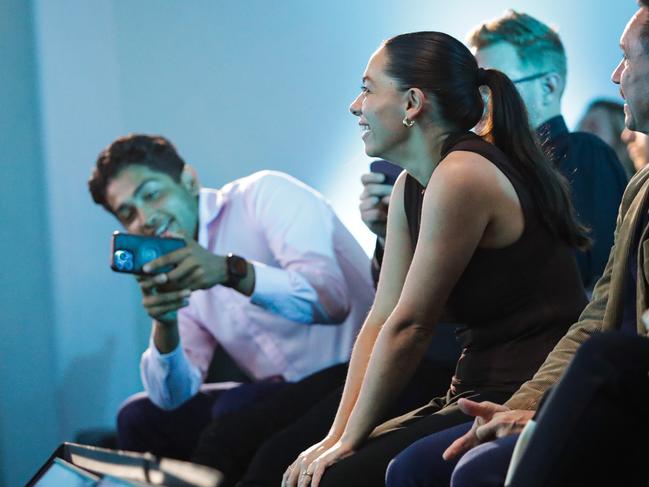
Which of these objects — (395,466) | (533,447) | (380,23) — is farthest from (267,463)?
(380,23)

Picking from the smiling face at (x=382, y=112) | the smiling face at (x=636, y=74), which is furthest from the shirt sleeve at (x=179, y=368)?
the smiling face at (x=636, y=74)

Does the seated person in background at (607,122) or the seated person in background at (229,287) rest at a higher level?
the seated person in background at (607,122)

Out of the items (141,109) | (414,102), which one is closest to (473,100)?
(414,102)

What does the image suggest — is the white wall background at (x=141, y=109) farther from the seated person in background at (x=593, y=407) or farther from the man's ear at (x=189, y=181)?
the seated person in background at (x=593, y=407)

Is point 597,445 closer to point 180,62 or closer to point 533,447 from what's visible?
point 533,447

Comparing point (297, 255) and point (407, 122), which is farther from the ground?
point (407, 122)

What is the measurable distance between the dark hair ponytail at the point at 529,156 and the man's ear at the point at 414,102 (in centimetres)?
12

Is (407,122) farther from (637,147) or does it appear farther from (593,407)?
(637,147)

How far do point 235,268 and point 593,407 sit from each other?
1334 mm

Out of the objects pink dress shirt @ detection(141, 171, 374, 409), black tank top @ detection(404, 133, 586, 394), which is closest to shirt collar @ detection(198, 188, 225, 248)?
pink dress shirt @ detection(141, 171, 374, 409)

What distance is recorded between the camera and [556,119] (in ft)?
6.82

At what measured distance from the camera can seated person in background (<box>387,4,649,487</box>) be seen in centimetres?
93

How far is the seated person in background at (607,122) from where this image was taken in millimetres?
2516

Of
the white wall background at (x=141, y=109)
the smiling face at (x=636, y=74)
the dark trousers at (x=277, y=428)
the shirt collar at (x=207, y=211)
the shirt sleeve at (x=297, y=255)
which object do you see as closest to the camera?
the smiling face at (x=636, y=74)
